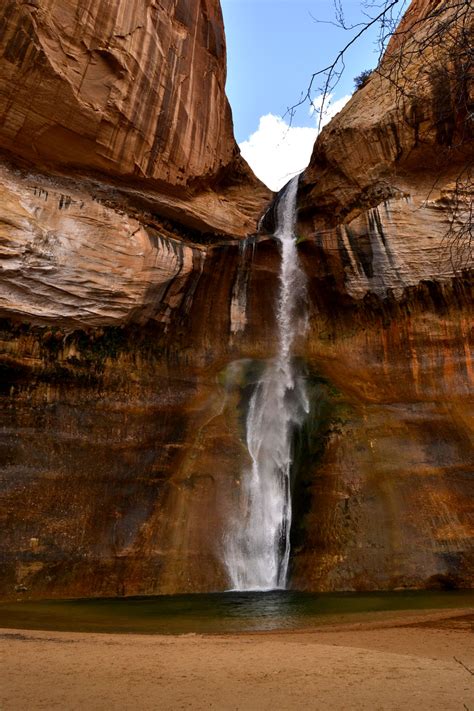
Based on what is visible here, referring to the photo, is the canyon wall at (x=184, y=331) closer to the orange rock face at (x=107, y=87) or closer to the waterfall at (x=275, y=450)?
the orange rock face at (x=107, y=87)

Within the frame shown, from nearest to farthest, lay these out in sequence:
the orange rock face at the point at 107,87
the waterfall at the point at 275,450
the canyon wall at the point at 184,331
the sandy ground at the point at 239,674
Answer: the sandy ground at the point at 239,674 < the canyon wall at the point at 184,331 < the waterfall at the point at 275,450 < the orange rock face at the point at 107,87

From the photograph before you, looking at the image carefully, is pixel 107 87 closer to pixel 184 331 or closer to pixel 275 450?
pixel 184 331

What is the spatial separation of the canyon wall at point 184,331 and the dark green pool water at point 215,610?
954mm

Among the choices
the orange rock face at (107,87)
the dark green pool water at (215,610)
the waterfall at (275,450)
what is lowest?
the dark green pool water at (215,610)

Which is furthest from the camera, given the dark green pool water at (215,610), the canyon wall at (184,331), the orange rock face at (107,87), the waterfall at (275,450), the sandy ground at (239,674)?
the orange rock face at (107,87)

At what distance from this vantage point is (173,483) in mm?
12148

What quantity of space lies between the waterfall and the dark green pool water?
1094mm

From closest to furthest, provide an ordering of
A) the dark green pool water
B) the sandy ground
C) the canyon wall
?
the sandy ground, the dark green pool water, the canyon wall

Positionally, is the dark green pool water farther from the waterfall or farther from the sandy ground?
the sandy ground

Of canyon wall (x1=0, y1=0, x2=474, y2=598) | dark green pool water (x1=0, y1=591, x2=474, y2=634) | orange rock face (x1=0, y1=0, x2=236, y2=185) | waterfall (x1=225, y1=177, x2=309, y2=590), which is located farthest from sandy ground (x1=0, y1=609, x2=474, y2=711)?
orange rock face (x1=0, y1=0, x2=236, y2=185)

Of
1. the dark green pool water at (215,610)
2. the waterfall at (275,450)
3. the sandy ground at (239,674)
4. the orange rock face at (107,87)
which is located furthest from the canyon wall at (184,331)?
the sandy ground at (239,674)

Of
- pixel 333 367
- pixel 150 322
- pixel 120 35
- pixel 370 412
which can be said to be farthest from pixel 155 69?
pixel 370 412

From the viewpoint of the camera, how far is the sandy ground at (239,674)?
9.48 feet

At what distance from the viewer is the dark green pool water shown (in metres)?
6.92
